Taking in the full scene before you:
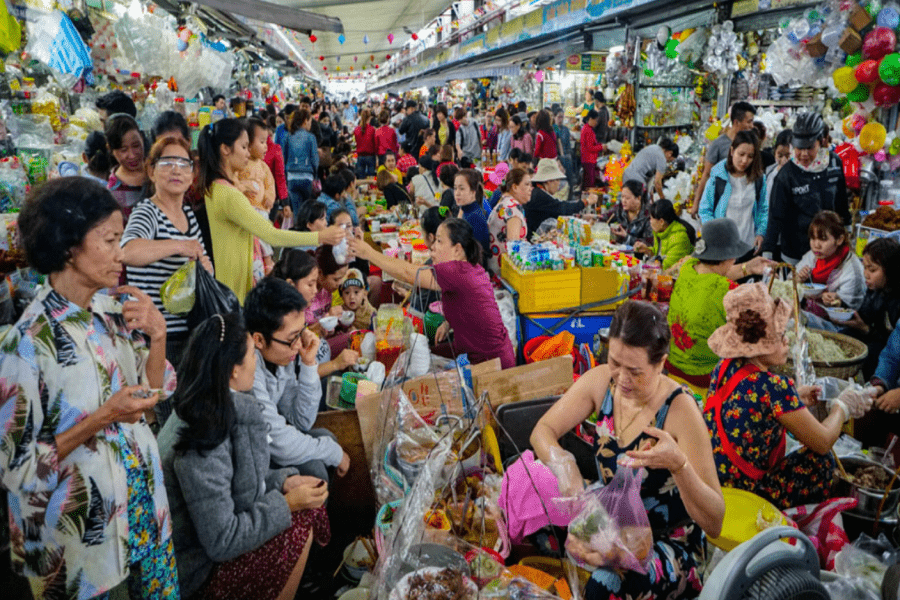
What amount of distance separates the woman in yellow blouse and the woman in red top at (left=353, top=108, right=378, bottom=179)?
7.00 metres

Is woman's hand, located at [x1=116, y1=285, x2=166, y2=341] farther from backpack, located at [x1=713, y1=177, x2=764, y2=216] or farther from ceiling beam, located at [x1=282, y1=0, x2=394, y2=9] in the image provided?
ceiling beam, located at [x1=282, y1=0, x2=394, y2=9]

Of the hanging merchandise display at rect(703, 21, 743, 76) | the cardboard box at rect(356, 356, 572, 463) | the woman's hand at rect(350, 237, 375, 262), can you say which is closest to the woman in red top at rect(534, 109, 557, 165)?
the hanging merchandise display at rect(703, 21, 743, 76)

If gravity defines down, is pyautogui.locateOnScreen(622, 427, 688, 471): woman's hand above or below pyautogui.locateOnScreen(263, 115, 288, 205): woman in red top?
below

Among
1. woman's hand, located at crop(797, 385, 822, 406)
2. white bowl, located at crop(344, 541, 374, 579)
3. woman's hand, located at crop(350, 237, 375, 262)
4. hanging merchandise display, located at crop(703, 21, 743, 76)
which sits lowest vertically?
white bowl, located at crop(344, 541, 374, 579)

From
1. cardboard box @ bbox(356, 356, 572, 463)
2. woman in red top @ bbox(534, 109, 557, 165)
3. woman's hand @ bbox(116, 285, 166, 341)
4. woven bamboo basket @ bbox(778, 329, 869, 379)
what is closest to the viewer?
woman's hand @ bbox(116, 285, 166, 341)

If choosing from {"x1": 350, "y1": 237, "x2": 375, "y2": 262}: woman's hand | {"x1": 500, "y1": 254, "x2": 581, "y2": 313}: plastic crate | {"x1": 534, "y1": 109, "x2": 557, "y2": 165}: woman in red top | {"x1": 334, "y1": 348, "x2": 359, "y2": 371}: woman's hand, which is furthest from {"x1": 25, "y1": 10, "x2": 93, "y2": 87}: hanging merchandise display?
{"x1": 534, "y1": 109, "x2": 557, "y2": 165}: woman in red top

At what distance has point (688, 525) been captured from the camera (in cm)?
219

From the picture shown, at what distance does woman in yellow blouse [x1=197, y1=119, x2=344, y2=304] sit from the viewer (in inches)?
122

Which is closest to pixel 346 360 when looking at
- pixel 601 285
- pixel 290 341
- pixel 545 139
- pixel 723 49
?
pixel 290 341

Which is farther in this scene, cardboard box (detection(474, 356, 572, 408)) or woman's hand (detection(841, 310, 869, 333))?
woman's hand (detection(841, 310, 869, 333))

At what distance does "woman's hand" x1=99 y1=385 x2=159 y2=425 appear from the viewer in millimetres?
1670

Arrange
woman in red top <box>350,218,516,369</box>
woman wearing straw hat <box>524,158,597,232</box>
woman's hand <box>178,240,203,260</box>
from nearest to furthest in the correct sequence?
woman's hand <box>178,240,203,260</box>
woman in red top <box>350,218,516,369</box>
woman wearing straw hat <box>524,158,597,232</box>

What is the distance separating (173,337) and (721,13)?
24.1 feet

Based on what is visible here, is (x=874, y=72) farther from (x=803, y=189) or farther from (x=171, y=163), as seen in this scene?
(x=171, y=163)
